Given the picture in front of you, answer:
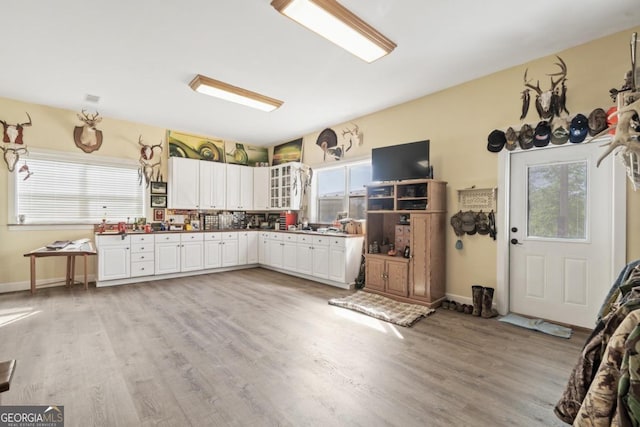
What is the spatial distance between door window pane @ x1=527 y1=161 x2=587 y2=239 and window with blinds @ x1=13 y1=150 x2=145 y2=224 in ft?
21.3

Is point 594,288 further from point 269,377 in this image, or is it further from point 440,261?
point 269,377

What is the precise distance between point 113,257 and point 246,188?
303 centimetres

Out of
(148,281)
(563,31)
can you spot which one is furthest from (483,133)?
(148,281)

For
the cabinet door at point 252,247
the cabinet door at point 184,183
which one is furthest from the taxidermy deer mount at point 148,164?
the cabinet door at point 252,247

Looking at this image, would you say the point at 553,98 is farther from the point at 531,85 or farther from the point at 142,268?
the point at 142,268

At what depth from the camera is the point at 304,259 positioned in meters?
5.59

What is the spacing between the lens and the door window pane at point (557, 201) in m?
3.16

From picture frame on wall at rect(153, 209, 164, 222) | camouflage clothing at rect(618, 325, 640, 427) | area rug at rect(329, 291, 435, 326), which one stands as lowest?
area rug at rect(329, 291, 435, 326)

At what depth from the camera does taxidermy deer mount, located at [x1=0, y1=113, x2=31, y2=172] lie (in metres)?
4.57

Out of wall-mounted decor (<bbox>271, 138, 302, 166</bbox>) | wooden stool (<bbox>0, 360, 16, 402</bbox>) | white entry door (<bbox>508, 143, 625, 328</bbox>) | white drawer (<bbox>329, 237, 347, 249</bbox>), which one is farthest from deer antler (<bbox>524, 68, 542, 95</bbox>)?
wooden stool (<bbox>0, 360, 16, 402</bbox>)

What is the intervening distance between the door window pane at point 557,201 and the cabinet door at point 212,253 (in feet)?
17.6

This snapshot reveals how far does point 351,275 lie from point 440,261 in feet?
4.90

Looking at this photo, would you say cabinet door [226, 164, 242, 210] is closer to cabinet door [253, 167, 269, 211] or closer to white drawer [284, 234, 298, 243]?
cabinet door [253, 167, 269, 211]

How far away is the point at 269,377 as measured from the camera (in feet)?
7.36
